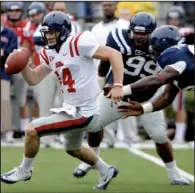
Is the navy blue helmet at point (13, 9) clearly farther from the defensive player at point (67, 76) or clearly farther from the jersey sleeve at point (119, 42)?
the defensive player at point (67, 76)

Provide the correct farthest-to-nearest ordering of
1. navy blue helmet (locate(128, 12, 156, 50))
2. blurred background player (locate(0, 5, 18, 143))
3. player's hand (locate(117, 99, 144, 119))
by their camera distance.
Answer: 1. blurred background player (locate(0, 5, 18, 143))
2. navy blue helmet (locate(128, 12, 156, 50))
3. player's hand (locate(117, 99, 144, 119))

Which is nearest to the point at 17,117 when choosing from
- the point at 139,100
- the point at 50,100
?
the point at 50,100

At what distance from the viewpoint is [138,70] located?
775 cm

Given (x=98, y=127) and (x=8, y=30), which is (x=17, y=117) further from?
(x=98, y=127)

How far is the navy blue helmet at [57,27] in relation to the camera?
6807mm

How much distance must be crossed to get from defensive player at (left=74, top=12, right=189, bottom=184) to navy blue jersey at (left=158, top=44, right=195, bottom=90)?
29.3 inches

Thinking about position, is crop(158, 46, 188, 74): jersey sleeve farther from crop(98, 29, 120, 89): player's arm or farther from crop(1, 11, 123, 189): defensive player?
crop(98, 29, 120, 89): player's arm

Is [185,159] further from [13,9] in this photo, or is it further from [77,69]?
[77,69]

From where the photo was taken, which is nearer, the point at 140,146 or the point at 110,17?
the point at 110,17

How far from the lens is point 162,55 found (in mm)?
6707

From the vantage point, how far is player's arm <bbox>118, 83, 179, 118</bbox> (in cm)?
664

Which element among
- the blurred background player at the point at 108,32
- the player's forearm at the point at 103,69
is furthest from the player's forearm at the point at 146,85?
the blurred background player at the point at 108,32

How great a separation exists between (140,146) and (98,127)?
4.14 m

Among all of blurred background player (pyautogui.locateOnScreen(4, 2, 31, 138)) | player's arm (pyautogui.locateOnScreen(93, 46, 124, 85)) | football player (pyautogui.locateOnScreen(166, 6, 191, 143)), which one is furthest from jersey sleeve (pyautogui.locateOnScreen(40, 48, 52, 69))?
football player (pyautogui.locateOnScreen(166, 6, 191, 143))
